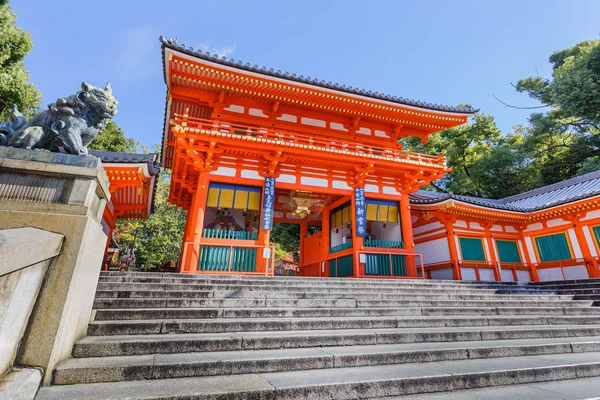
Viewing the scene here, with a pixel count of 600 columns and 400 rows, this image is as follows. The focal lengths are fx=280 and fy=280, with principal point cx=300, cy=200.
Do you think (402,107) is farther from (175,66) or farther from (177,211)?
(177,211)

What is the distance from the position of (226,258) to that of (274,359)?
6.14 meters

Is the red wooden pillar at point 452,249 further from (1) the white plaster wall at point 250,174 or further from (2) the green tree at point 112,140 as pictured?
(2) the green tree at point 112,140

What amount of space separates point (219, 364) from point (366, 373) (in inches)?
54.1

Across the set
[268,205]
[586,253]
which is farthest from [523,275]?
[268,205]

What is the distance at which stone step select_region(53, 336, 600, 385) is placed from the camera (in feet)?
7.55

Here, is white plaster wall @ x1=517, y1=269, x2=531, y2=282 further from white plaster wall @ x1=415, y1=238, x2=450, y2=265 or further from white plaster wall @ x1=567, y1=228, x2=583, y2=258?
white plaster wall @ x1=415, y1=238, x2=450, y2=265

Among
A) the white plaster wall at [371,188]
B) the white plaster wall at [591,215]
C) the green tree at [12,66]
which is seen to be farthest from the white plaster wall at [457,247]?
the green tree at [12,66]

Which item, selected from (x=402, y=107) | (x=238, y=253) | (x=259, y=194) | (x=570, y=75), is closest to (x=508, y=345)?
(x=238, y=253)

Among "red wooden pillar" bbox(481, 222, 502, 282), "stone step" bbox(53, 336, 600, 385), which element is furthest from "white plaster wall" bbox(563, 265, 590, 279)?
"stone step" bbox(53, 336, 600, 385)

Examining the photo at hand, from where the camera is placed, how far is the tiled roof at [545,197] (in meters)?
11.4

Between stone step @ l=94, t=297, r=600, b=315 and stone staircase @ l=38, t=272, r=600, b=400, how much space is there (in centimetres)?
2

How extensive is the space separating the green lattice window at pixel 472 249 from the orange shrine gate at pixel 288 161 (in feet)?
11.6

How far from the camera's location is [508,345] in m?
3.56

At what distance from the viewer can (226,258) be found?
851cm
